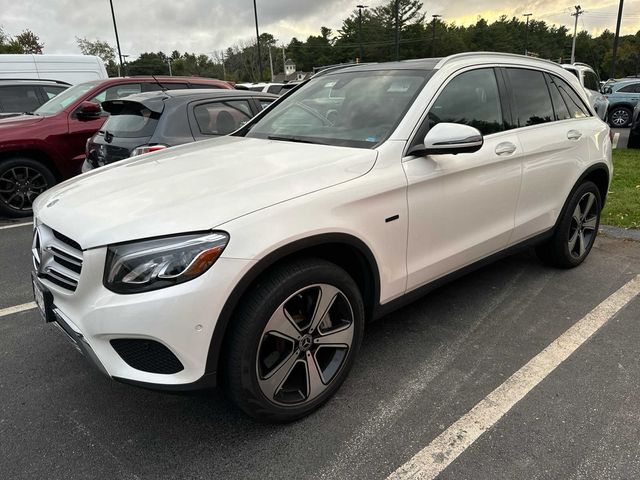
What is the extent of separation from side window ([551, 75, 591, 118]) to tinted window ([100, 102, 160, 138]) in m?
3.78

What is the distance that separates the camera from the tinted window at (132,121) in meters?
5.04

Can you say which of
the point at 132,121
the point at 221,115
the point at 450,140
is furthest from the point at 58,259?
the point at 221,115

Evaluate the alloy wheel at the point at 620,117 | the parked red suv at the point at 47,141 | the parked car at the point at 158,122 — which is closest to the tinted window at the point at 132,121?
the parked car at the point at 158,122

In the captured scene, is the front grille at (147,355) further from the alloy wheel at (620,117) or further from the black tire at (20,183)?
the alloy wheel at (620,117)

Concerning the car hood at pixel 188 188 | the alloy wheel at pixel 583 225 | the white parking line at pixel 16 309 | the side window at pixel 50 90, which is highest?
the side window at pixel 50 90

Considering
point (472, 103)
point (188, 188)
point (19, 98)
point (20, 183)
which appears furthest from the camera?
point (19, 98)

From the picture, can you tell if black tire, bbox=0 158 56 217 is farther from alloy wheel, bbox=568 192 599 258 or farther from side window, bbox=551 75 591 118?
alloy wheel, bbox=568 192 599 258

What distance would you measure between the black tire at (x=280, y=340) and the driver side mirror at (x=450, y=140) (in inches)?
32.6

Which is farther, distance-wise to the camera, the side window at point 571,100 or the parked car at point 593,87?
the parked car at point 593,87

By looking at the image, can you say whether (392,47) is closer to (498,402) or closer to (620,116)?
(620,116)

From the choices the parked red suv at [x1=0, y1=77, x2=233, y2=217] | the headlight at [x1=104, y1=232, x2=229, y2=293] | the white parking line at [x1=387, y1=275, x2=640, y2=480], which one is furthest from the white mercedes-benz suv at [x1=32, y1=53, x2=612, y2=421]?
the parked red suv at [x1=0, y1=77, x2=233, y2=217]

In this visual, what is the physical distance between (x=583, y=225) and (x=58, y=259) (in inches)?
160

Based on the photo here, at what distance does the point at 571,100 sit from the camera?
13.3 feet

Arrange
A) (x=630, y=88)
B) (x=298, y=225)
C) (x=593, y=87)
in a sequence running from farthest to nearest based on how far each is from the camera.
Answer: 1. (x=630, y=88)
2. (x=593, y=87)
3. (x=298, y=225)
